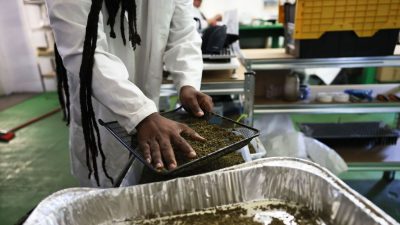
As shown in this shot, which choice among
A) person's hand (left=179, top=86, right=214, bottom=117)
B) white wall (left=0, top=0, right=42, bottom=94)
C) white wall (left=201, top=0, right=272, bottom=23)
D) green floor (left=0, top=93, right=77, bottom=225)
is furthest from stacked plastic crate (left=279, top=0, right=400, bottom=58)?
white wall (left=0, top=0, right=42, bottom=94)

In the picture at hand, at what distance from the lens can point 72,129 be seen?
116cm

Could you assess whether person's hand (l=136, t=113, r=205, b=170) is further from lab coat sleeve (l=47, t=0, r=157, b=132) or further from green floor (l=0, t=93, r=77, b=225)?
green floor (l=0, t=93, r=77, b=225)

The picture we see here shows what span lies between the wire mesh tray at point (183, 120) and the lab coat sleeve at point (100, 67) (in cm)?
4

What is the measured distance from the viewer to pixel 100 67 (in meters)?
0.78

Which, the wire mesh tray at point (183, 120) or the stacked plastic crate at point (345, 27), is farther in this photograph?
the stacked plastic crate at point (345, 27)

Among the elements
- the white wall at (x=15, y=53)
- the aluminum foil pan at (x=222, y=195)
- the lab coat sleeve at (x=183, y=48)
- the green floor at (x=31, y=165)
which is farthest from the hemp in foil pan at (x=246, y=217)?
the white wall at (x=15, y=53)

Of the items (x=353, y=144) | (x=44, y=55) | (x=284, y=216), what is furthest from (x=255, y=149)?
(x=44, y=55)

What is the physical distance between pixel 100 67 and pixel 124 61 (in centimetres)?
24

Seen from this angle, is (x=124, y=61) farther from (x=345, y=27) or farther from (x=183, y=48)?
(x=345, y=27)

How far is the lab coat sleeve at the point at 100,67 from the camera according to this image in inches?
29.4

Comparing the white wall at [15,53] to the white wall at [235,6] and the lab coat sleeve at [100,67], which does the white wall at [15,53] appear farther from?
the lab coat sleeve at [100,67]

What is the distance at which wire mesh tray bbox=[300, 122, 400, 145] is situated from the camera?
181 cm

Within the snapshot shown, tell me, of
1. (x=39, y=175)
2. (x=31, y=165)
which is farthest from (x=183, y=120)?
(x=31, y=165)

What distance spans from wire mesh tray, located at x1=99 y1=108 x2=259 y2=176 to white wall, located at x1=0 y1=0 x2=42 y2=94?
12.2ft
